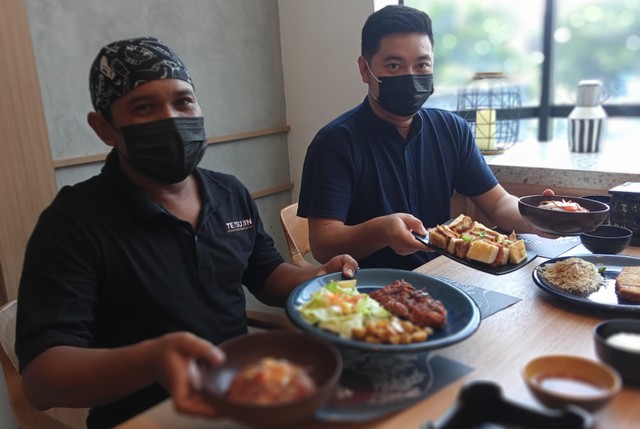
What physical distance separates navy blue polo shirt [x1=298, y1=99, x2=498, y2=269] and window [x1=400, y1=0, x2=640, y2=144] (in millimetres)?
1018

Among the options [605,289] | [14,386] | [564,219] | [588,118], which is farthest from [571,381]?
[588,118]

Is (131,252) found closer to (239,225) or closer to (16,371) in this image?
(239,225)

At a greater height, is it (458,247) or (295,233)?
(458,247)

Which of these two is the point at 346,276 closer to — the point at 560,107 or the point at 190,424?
the point at 190,424

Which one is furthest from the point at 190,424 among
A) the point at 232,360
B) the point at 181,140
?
the point at 181,140

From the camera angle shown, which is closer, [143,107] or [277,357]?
[277,357]

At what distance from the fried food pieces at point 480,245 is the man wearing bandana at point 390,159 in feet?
0.86

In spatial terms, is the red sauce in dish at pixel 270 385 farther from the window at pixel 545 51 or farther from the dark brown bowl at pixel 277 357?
the window at pixel 545 51

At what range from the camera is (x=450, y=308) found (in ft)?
3.66

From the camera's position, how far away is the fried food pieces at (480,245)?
1387mm

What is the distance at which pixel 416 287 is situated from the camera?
1.23 metres

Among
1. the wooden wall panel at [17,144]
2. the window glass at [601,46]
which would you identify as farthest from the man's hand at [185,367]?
the window glass at [601,46]

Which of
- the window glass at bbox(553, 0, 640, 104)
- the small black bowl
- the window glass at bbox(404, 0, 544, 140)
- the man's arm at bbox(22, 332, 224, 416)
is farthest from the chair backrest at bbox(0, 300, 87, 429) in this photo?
the window glass at bbox(553, 0, 640, 104)

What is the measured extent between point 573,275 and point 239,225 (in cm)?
87
